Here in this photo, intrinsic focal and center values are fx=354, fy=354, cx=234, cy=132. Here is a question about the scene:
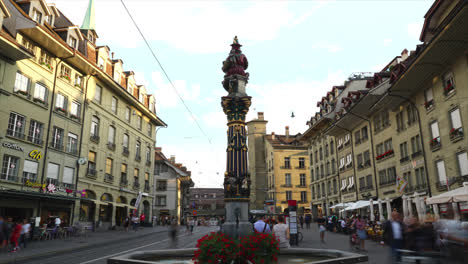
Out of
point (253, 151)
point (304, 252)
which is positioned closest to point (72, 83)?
point (304, 252)

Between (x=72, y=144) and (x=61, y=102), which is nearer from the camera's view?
(x=61, y=102)

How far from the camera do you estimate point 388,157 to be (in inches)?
1280

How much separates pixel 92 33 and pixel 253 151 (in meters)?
49.0

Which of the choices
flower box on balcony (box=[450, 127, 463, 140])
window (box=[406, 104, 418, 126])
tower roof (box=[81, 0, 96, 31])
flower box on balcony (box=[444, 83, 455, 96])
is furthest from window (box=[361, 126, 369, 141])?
tower roof (box=[81, 0, 96, 31])

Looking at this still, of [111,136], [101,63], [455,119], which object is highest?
[101,63]

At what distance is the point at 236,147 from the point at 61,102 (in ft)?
64.2

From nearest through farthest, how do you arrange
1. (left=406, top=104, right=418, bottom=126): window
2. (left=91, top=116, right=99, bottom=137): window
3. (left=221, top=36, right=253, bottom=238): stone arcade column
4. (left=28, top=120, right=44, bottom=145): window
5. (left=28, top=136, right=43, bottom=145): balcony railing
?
(left=221, top=36, right=253, bottom=238): stone arcade column
(left=28, top=136, right=43, bottom=145): balcony railing
(left=28, top=120, right=44, bottom=145): window
(left=406, top=104, right=418, bottom=126): window
(left=91, top=116, right=99, bottom=137): window

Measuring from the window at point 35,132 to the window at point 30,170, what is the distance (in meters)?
1.55

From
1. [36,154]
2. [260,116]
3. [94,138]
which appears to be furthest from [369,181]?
[260,116]

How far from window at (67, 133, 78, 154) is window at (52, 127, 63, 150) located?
A: 38.3 inches

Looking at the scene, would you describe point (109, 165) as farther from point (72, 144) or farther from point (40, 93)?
point (40, 93)

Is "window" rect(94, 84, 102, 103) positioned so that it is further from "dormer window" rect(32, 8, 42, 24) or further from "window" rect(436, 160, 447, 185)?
"window" rect(436, 160, 447, 185)

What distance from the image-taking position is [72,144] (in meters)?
28.9

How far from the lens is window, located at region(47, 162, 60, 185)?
2561 cm
